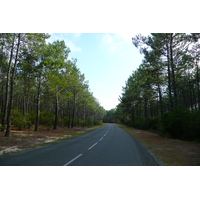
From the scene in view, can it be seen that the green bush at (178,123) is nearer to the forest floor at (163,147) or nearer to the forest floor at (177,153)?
the forest floor at (163,147)

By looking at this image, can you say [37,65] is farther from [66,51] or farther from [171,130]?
[171,130]

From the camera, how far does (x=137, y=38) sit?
1734 cm

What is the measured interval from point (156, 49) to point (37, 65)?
14.3 m

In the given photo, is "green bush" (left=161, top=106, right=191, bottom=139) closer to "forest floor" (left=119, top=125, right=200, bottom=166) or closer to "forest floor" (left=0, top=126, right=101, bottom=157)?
"forest floor" (left=119, top=125, right=200, bottom=166)

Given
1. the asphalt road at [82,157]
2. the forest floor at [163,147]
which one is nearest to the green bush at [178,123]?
the forest floor at [163,147]

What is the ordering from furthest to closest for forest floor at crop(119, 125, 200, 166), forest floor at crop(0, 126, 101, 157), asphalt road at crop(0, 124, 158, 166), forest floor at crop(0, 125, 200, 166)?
forest floor at crop(0, 126, 101, 157) → forest floor at crop(0, 125, 200, 166) → forest floor at crop(119, 125, 200, 166) → asphalt road at crop(0, 124, 158, 166)

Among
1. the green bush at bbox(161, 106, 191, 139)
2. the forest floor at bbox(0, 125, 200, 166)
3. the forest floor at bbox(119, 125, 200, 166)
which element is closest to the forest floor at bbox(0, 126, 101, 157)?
the forest floor at bbox(0, 125, 200, 166)

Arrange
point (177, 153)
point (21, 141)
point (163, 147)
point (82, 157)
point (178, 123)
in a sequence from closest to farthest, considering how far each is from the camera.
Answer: point (82, 157), point (177, 153), point (163, 147), point (21, 141), point (178, 123)

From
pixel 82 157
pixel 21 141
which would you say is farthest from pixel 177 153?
pixel 21 141

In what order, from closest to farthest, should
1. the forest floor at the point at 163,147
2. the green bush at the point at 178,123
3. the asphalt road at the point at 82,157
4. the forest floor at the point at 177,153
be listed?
the asphalt road at the point at 82,157 < the forest floor at the point at 177,153 < the forest floor at the point at 163,147 < the green bush at the point at 178,123

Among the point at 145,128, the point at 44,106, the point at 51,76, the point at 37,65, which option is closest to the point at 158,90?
the point at 145,128

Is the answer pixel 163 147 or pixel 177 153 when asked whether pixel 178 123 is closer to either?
pixel 163 147

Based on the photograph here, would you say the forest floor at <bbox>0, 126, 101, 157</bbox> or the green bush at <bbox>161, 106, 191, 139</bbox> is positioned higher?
the green bush at <bbox>161, 106, 191, 139</bbox>

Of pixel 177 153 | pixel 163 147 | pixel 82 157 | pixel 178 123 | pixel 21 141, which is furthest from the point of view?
pixel 178 123
